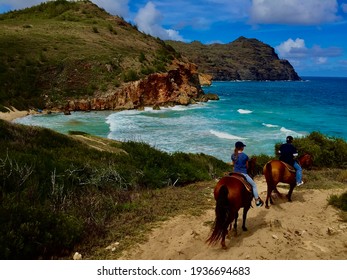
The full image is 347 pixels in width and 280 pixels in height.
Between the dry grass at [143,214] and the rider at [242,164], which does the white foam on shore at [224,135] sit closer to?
the dry grass at [143,214]

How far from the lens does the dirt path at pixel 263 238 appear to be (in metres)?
7.45

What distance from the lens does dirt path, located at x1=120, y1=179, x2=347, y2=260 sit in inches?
293

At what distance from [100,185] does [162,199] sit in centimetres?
233

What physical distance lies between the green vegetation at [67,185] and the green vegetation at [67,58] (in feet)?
108

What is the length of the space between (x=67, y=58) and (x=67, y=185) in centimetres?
4990

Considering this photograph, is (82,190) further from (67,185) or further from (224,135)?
(224,135)

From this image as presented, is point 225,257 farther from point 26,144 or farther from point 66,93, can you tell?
point 66,93

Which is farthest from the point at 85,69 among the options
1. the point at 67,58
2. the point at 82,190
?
the point at 82,190

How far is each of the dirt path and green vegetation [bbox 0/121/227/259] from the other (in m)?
1.10

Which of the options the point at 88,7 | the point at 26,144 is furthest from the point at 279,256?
the point at 88,7

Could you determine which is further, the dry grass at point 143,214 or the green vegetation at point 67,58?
the green vegetation at point 67,58

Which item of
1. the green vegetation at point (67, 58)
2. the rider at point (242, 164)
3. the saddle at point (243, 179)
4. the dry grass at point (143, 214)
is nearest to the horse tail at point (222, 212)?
the saddle at point (243, 179)

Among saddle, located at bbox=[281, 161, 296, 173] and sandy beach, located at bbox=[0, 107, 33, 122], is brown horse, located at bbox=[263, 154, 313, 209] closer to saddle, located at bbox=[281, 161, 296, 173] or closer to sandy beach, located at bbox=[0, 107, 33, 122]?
saddle, located at bbox=[281, 161, 296, 173]

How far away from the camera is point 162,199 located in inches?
469
